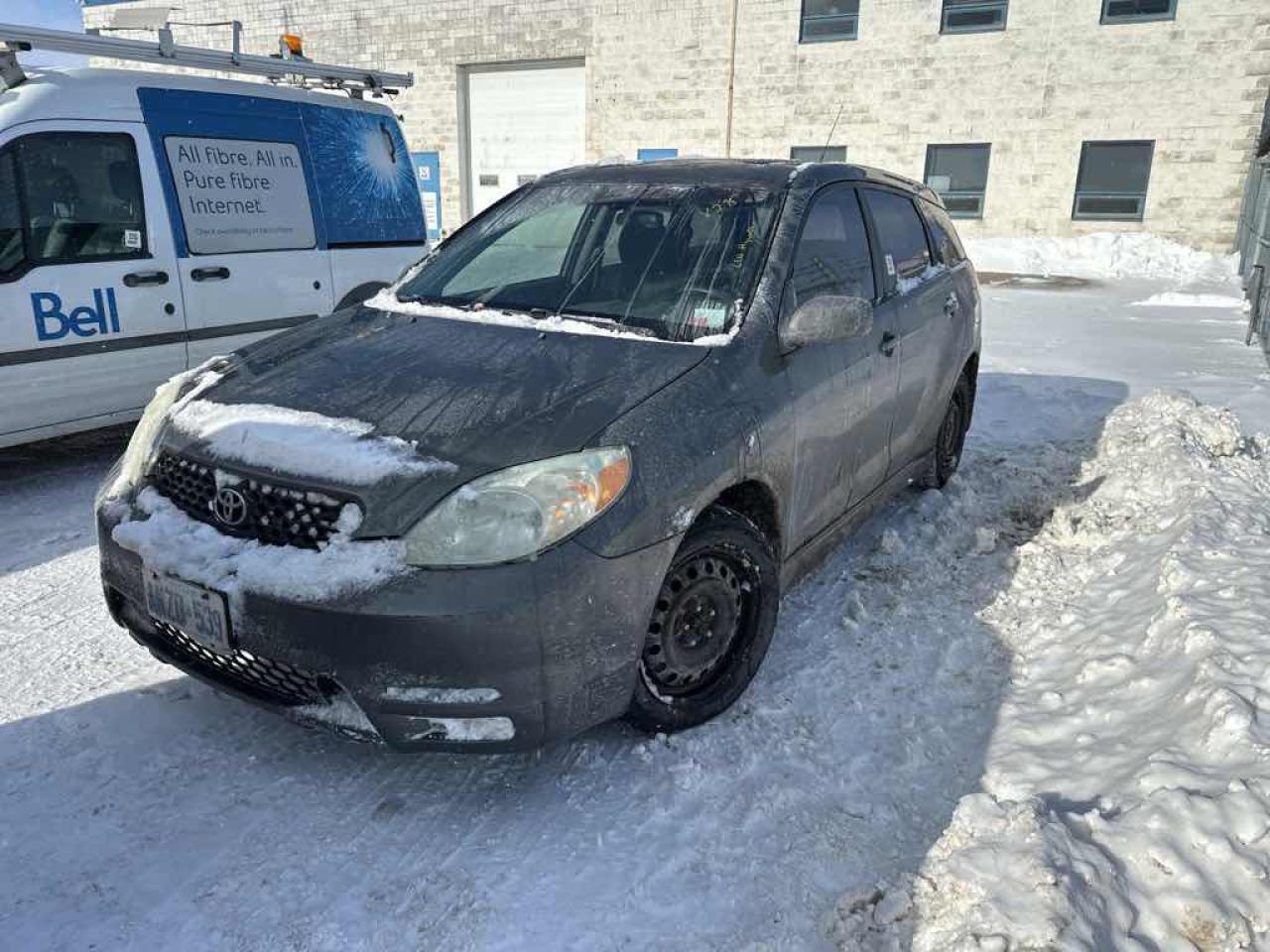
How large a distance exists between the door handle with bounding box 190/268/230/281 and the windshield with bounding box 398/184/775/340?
218 cm

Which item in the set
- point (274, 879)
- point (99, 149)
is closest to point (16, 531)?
point (99, 149)

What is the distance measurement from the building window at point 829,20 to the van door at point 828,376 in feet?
62.8

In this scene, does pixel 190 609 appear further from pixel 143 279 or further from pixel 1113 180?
pixel 1113 180

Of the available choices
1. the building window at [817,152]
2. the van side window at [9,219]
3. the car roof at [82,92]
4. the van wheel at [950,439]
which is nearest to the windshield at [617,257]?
the van wheel at [950,439]

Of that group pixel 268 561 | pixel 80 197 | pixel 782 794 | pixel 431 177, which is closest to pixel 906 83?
pixel 431 177

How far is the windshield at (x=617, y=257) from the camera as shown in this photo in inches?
124

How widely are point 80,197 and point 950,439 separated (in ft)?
16.2

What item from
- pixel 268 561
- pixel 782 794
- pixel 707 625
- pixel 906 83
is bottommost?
pixel 782 794

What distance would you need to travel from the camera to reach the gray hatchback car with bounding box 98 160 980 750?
2244 millimetres

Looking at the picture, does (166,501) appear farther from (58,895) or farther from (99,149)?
(99,149)

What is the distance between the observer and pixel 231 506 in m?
2.42

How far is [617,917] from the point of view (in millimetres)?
2172

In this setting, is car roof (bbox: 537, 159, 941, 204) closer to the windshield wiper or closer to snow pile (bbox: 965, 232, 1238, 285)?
the windshield wiper

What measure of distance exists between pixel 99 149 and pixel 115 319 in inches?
35.7
